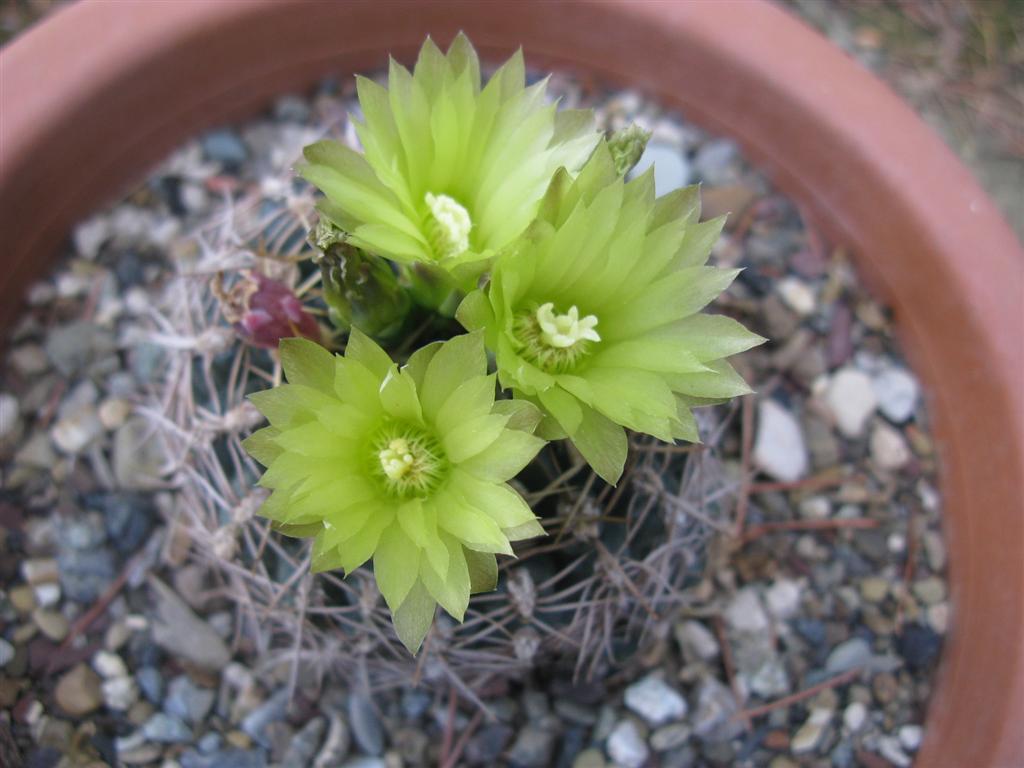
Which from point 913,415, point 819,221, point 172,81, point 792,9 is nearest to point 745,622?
point 913,415

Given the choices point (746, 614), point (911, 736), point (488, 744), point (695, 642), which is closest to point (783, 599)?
point (746, 614)

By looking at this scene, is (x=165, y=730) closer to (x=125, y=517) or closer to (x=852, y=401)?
(x=125, y=517)

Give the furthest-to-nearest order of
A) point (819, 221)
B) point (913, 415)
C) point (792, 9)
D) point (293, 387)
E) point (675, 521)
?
point (792, 9), point (819, 221), point (913, 415), point (675, 521), point (293, 387)

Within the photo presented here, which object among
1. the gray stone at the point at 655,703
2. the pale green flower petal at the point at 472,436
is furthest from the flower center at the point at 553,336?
the gray stone at the point at 655,703

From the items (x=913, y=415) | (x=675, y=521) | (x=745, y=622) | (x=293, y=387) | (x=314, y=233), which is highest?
(x=314, y=233)

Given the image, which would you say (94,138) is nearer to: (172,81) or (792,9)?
(172,81)

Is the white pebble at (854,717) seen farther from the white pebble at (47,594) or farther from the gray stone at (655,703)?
the white pebble at (47,594)

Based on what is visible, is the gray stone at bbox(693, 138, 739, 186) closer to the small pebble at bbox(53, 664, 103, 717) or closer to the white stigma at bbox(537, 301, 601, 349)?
the white stigma at bbox(537, 301, 601, 349)
